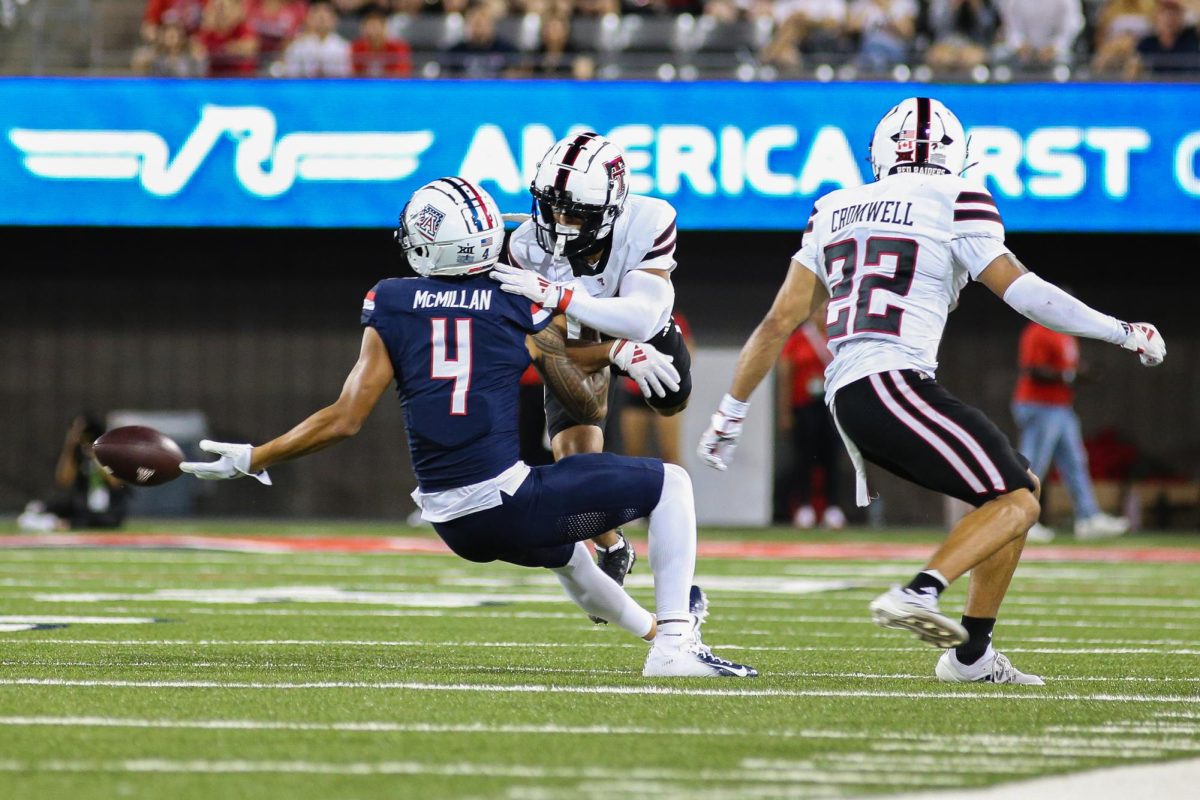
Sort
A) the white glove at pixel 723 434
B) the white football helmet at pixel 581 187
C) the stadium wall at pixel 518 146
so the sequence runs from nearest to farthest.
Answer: the white glove at pixel 723 434 → the white football helmet at pixel 581 187 → the stadium wall at pixel 518 146

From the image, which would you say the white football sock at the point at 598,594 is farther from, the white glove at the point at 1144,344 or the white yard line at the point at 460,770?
the white yard line at the point at 460,770

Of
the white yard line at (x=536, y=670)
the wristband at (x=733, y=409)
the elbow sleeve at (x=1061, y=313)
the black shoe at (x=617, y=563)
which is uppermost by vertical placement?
the elbow sleeve at (x=1061, y=313)

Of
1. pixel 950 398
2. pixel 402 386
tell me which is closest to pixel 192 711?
pixel 402 386

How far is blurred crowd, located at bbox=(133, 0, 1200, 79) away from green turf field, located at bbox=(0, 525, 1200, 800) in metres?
6.31

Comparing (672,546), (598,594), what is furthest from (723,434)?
(598,594)

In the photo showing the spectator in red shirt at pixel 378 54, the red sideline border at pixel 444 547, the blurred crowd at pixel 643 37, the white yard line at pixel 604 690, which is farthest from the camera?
the spectator in red shirt at pixel 378 54

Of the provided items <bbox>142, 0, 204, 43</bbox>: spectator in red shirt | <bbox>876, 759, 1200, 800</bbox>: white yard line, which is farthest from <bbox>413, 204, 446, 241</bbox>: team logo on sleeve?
<bbox>142, 0, 204, 43</bbox>: spectator in red shirt

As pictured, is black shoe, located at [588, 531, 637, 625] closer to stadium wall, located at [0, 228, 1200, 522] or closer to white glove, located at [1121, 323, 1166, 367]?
white glove, located at [1121, 323, 1166, 367]

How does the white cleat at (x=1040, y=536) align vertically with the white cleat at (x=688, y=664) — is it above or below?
below

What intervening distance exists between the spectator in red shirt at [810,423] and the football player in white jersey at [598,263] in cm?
805

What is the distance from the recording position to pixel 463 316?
5312 millimetres

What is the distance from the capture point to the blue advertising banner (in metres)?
13.5

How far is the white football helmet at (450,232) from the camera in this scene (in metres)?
5.34

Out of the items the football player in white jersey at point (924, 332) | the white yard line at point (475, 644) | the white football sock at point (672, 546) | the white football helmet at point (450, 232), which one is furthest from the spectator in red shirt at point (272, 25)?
the white football sock at point (672, 546)
